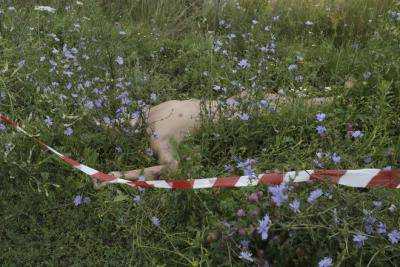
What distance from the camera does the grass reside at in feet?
8.76

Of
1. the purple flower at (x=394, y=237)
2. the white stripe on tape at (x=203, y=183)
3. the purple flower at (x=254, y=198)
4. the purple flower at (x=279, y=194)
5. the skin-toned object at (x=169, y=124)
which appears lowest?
the skin-toned object at (x=169, y=124)

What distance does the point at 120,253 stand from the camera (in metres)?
2.95

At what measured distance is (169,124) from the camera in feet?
12.8

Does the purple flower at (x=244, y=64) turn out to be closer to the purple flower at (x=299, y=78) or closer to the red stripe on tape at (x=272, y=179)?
the purple flower at (x=299, y=78)

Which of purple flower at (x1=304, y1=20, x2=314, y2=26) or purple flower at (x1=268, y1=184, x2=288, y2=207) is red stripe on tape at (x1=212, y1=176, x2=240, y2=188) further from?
purple flower at (x1=304, y1=20, x2=314, y2=26)

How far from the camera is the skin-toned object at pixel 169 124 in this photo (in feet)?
11.5

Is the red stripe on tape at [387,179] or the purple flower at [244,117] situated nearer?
the red stripe on tape at [387,179]

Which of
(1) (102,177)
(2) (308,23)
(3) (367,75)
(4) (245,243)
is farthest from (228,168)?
(2) (308,23)

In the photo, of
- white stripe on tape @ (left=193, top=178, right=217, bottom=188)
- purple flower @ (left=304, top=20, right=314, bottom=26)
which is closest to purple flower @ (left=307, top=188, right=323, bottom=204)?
white stripe on tape @ (left=193, top=178, right=217, bottom=188)

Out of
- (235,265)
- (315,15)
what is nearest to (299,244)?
(235,265)

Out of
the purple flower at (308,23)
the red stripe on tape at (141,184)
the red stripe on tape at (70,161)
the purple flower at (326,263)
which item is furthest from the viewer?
the purple flower at (308,23)

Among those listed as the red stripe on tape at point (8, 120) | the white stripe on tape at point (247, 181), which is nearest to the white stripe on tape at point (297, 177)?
the white stripe on tape at point (247, 181)

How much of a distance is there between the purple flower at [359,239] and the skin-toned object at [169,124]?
132cm

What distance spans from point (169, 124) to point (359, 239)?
5.93ft
